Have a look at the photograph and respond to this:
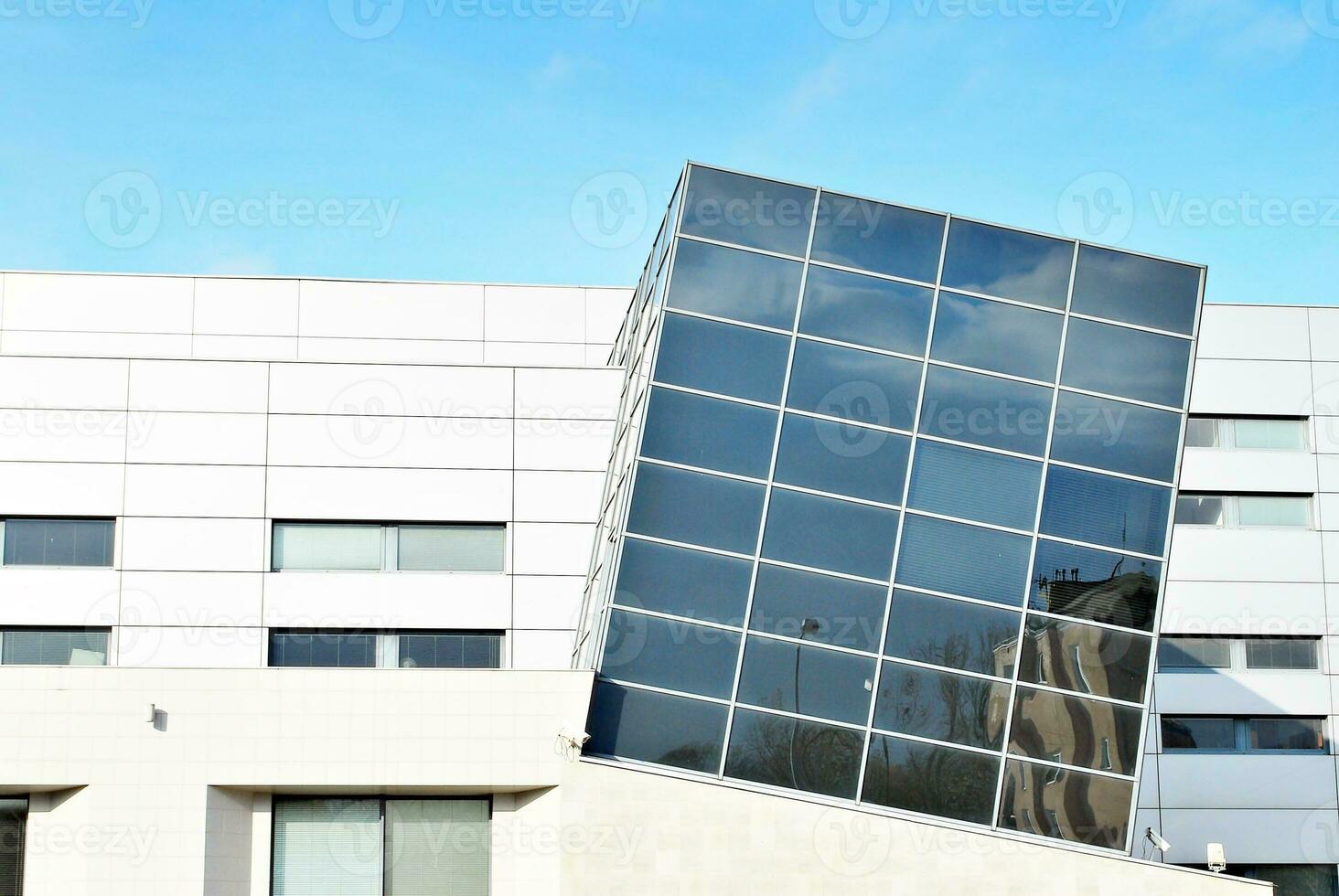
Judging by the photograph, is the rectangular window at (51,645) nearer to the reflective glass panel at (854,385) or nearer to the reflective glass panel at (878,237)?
the reflective glass panel at (854,385)

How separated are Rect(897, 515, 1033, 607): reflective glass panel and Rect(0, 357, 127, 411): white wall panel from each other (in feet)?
47.3

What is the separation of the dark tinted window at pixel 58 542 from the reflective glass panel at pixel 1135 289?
54.9ft

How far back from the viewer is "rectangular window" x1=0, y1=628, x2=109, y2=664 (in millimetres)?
24094

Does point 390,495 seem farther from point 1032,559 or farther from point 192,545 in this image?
point 1032,559

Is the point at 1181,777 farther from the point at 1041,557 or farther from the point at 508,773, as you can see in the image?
the point at 508,773

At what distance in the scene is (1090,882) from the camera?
18.2 m

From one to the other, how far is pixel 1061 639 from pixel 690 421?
586 centimetres

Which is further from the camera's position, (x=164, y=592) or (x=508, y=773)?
(x=164, y=592)

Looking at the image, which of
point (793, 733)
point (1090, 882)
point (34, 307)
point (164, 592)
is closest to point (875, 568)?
point (793, 733)

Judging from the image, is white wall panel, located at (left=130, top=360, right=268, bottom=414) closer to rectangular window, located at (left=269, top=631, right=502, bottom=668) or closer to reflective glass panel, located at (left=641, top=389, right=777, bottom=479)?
rectangular window, located at (left=269, top=631, right=502, bottom=668)

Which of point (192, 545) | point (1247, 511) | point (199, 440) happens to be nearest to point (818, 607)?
point (192, 545)

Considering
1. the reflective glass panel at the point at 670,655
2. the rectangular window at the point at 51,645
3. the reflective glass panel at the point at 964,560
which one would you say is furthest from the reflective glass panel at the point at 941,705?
the rectangular window at the point at 51,645

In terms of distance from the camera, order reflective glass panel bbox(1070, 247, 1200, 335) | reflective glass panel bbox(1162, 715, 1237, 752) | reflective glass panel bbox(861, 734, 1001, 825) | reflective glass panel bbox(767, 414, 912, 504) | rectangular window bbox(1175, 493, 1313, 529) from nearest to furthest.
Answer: reflective glass panel bbox(861, 734, 1001, 825) → reflective glass panel bbox(767, 414, 912, 504) → reflective glass panel bbox(1070, 247, 1200, 335) → reflective glass panel bbox(1162, 715, 1237, 752) → rectangular window bbox(1175, 493, 1313, 529)

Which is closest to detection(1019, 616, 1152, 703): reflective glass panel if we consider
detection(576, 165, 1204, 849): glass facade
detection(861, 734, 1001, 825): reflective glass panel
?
detection(576, 165, 1204, 849): glass facade
